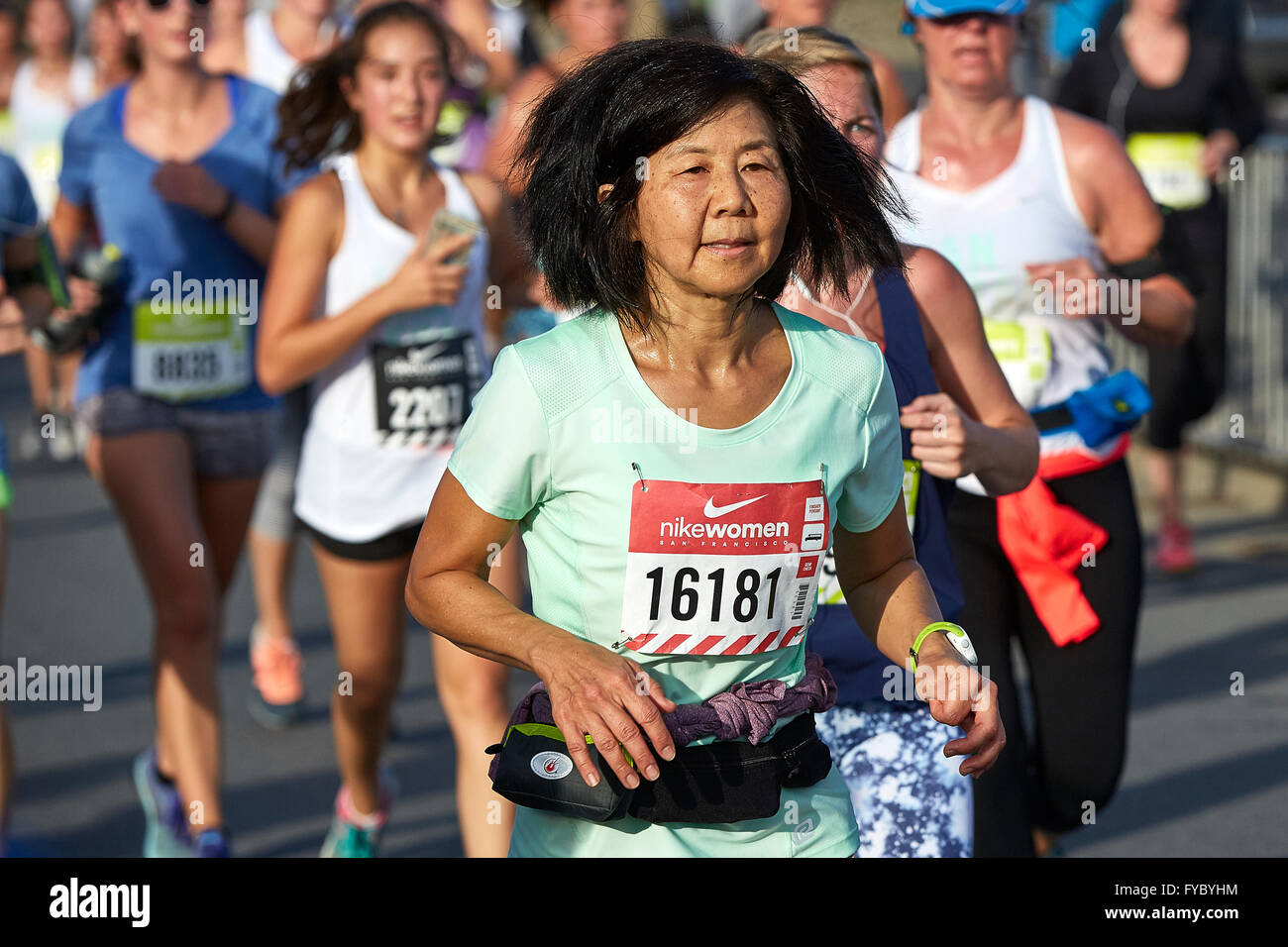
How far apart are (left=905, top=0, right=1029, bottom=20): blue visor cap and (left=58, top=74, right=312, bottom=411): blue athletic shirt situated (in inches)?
74.2

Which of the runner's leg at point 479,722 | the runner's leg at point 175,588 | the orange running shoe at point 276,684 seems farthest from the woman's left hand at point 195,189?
the orange running shoe at point 276,684

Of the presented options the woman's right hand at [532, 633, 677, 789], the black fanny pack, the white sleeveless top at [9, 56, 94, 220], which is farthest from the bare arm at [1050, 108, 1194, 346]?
the white sleeveless top at [9, 56, 94, 220]

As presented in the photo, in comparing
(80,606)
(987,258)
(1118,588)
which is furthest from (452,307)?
(80,606)

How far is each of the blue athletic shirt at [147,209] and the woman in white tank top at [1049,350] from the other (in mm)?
1952

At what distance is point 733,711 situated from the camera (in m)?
2.48

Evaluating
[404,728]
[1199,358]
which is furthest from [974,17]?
[1199,358]

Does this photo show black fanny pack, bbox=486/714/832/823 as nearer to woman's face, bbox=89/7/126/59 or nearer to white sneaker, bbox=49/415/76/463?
woman's face, bbox=89/7/126/59

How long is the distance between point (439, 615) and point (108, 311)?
295cm

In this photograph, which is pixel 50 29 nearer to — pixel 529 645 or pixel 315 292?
pixel 315 292

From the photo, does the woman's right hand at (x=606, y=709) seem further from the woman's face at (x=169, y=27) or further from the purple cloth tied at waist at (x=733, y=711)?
the woman's face at (x=169, y=27)

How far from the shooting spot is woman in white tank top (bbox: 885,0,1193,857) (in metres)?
4.02

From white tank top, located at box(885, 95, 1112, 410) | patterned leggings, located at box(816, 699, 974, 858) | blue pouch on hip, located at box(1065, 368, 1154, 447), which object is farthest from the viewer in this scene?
white tank top, located at box(885, 95, 1112, 410)

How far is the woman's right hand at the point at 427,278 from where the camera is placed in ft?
14.7

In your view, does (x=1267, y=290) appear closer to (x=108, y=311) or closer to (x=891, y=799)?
(x=108, y=311)
